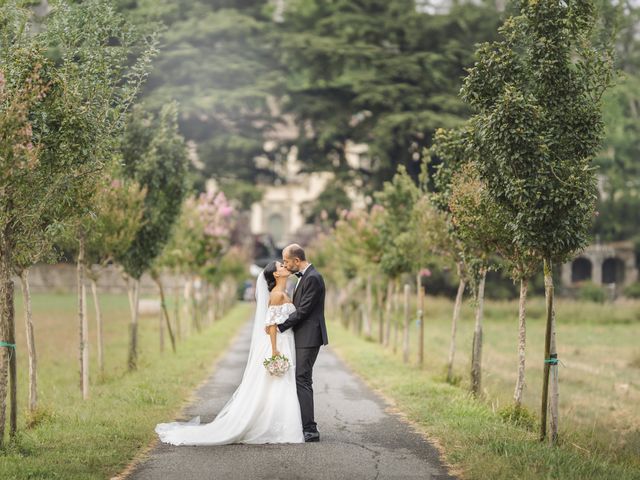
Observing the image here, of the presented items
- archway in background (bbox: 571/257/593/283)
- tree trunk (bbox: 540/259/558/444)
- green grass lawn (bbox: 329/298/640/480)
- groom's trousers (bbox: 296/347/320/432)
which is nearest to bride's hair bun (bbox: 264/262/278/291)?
groom's trousers (bbox: 296/347/320/432)

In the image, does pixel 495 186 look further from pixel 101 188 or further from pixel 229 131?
pixel 229 131

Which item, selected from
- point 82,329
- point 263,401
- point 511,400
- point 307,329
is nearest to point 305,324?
point 307,329

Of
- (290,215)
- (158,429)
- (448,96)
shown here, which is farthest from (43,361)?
(290,215)

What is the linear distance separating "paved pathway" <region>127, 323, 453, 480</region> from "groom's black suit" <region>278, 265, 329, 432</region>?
18.3 inches

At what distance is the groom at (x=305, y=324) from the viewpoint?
11.1m

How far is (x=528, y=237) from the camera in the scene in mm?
11195

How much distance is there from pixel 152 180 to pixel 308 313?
991cm

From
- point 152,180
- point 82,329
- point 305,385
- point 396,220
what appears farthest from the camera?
point 396,220

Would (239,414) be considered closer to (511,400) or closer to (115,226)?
(511,400)

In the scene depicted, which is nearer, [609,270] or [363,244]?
[363,244]

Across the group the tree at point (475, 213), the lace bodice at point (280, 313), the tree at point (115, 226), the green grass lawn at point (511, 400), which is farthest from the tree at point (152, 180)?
the lace bodice at point (280, 313)

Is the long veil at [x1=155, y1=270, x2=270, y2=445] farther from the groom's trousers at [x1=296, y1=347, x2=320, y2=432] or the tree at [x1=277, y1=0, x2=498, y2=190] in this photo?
the tree at [x1=277, y1=0, x2=498, y2=190]

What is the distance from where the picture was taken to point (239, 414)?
35.6 feet

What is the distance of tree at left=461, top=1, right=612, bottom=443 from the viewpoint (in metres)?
11.0
